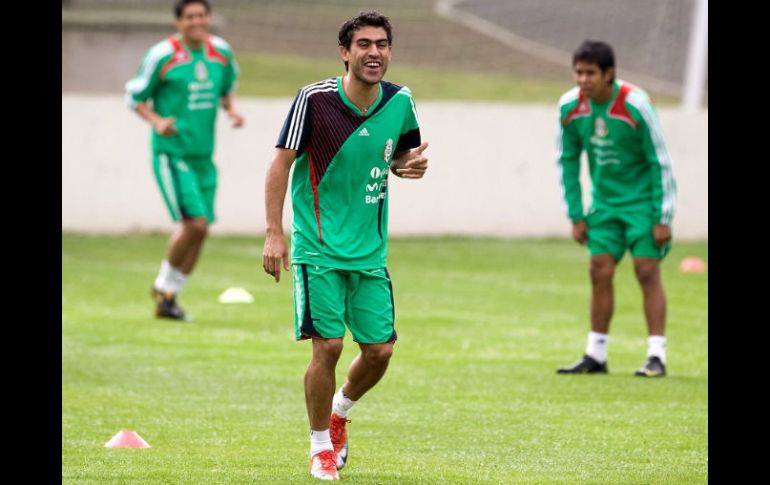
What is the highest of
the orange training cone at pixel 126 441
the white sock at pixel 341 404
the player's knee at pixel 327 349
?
the player's knee at pixel 327 349

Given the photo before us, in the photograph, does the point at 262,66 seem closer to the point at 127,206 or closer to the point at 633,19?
the point at 633,19

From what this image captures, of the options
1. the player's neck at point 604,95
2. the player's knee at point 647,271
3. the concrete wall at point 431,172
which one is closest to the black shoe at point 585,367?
the player's knee at point 647,271

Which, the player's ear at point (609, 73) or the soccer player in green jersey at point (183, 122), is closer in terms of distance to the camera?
the player's ear at point (609, 73)

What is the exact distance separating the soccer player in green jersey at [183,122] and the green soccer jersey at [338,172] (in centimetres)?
590

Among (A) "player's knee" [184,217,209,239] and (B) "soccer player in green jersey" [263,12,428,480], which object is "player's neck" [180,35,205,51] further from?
(B) "soccer player in green jersey" [263,12,428,480]

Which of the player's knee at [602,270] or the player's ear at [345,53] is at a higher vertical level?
the player's ear at [345,53]

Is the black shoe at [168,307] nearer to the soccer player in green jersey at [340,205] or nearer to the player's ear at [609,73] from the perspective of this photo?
the player's ear at [609,73]

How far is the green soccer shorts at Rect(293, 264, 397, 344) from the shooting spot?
6633 millimetres

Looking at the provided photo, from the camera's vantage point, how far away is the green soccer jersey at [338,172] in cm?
668

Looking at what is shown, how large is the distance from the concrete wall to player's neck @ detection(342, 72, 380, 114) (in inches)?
508

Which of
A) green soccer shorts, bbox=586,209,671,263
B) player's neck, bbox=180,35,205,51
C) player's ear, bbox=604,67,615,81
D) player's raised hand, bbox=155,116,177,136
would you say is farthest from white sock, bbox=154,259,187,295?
player's ear, bbox=604,67,615,81

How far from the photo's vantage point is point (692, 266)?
56.6ft

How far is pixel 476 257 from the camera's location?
1809 cm

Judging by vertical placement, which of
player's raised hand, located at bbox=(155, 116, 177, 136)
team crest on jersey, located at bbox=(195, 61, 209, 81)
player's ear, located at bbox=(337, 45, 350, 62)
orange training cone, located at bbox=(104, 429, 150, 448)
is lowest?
orange training cone, located at bbox=(104, 429, 150, 448)
